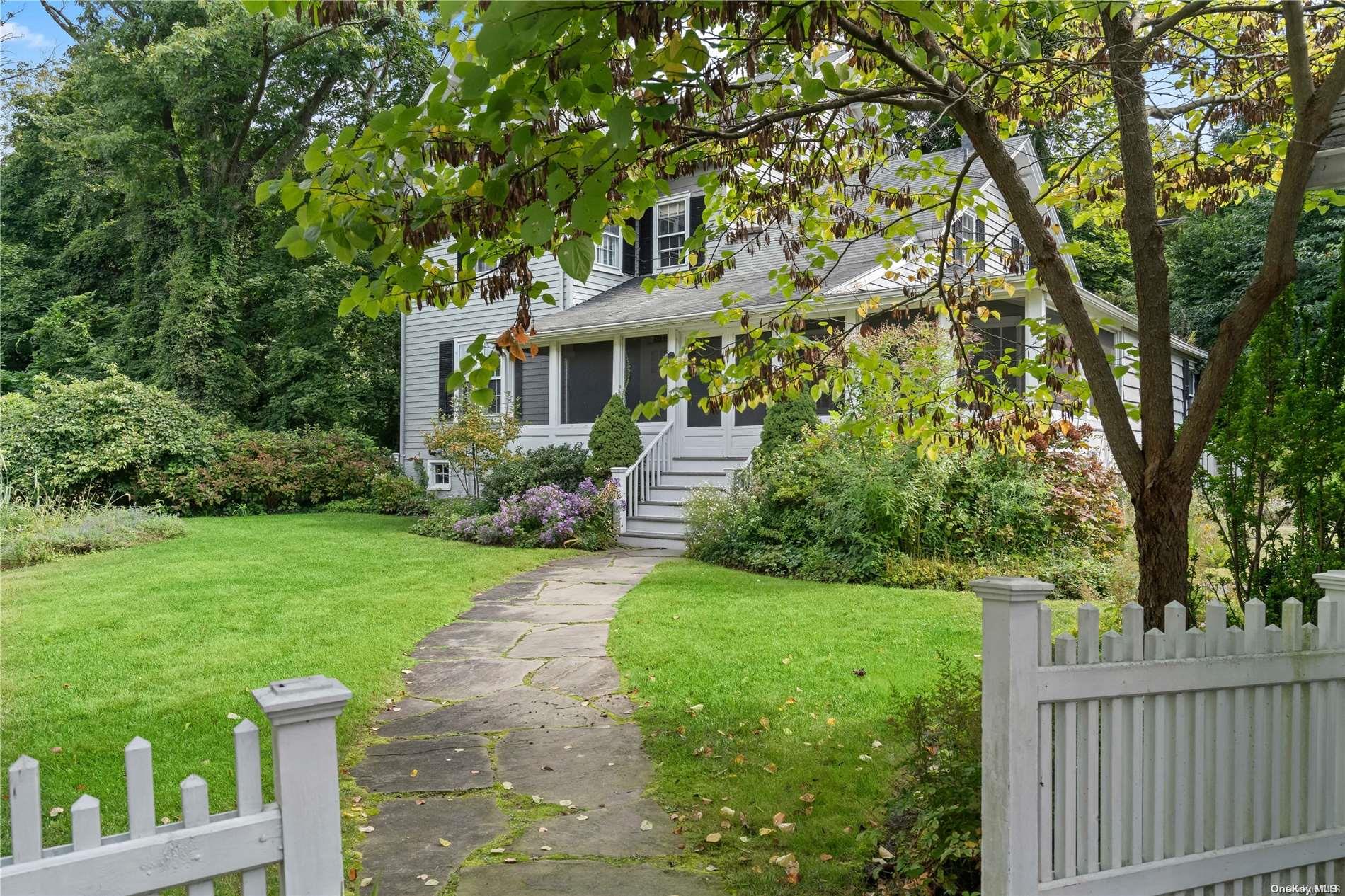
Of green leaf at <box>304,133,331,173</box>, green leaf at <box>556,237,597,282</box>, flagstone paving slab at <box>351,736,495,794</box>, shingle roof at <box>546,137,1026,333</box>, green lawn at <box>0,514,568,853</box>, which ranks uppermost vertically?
shingle roof at <box>546,137,1026,333</box>

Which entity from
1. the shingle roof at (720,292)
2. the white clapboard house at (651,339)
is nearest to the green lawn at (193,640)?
the white clapboard house at (651,339)

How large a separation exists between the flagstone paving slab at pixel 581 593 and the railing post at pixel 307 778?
6.30m

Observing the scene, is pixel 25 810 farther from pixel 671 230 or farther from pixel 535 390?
pixel 671 230

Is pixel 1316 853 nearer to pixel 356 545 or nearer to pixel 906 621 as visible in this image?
pixel 906 621

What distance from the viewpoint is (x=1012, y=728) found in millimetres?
2494

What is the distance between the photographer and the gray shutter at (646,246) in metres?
18.7

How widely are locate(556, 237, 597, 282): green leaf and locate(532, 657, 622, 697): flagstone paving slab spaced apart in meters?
3.52

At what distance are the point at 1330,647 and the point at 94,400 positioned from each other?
60.9 feet

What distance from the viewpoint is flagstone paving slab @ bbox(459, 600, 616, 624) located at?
25.3 feet

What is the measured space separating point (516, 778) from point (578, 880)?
111 cm

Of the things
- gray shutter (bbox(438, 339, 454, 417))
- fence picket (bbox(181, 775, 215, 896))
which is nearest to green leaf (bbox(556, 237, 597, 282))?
fence picket (bbox(181, 775, 215, 896))

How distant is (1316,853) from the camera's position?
3049 millimetres

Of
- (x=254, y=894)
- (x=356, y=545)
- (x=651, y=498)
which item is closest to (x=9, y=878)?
(x=254, y=894)

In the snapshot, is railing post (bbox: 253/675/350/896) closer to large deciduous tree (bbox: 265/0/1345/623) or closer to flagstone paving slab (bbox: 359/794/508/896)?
flagstone paving slab (bbox: 359/794/508/896)
